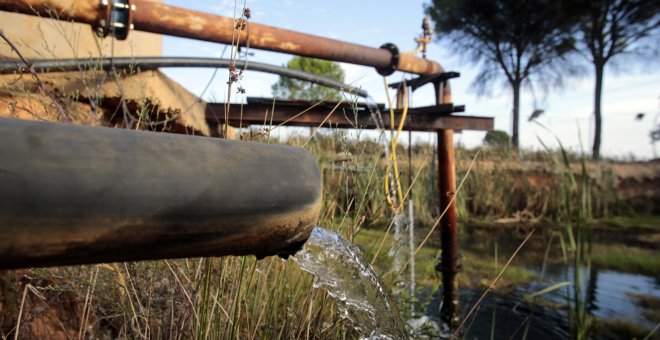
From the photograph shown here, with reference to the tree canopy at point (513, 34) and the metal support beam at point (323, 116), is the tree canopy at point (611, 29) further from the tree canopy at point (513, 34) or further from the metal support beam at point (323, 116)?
the metal support beam at point (323, 116)

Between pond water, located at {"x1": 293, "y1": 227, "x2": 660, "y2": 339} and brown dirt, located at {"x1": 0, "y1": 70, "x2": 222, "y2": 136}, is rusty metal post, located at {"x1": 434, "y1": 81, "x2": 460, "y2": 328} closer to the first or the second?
pond water, located at {"x1": 293, "y1": 227, "x2": 660, "y2": 339}

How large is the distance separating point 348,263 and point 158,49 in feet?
12.2

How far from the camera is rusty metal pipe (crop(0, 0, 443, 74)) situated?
232 cm

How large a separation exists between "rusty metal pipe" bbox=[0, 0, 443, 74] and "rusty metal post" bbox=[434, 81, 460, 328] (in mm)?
542

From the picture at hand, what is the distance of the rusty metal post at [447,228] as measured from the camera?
3.90m

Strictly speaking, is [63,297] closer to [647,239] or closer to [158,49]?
[158,49]

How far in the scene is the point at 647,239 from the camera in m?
7.67

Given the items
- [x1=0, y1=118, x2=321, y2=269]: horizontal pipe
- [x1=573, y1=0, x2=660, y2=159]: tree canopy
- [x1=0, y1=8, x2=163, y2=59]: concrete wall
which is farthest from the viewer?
[x1=573, y1=0, x2=660, y2=159]: tree canopy

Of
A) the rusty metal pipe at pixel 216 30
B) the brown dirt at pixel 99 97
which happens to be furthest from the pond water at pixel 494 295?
the brown dirt at pixel 99 97

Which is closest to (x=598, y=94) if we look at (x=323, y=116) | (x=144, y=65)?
(x=323, y=116)

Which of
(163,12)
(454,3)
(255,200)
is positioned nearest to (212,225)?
(255,200)

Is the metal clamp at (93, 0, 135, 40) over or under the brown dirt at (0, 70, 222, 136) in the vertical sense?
over

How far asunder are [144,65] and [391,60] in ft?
6.49

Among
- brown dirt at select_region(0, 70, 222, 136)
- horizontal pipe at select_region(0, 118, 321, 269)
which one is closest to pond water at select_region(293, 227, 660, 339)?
horizontal pipe at select_region(0, 118, 321, 269)
